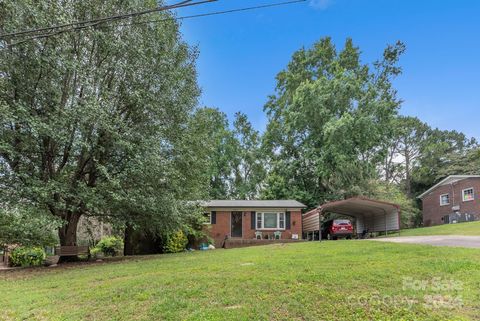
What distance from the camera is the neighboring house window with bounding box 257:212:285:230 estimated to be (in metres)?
22.2

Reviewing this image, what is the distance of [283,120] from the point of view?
33.3 meters

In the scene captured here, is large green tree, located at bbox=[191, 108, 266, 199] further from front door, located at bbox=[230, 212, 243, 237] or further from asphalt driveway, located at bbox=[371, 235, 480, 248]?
asphalt driveway, located at bbox=[371, 235, 480, 248]

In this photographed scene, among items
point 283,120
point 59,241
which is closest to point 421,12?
point 59,241

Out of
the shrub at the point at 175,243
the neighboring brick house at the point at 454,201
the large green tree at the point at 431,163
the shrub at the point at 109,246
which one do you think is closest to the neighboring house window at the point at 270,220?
the shrub at the point at 175,243

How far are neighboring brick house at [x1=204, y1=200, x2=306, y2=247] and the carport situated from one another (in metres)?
1.24

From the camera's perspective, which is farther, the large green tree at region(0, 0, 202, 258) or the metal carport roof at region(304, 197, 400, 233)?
the metal carport roof at region(304, 197, 400, 233)

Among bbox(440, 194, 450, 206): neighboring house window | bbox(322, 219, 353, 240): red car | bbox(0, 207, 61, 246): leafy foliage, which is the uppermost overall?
bbox(440, 194, 450, 206): neighboring house window

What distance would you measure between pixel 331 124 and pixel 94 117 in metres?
20.7

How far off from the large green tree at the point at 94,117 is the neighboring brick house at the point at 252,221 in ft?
24.0

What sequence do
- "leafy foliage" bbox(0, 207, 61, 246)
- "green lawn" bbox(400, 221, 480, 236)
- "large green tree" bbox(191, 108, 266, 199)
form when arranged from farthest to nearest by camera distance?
1. "large green tree" bbox(191, 108, 266, 199)
2. "green lawn" bbox(400, 221, 480, 236)
3. "leafy foliage" bbox(0, 207, 61, 246)

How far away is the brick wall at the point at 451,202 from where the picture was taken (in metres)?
29.2

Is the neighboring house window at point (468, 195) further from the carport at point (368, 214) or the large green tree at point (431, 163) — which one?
the carport at point (368, 214)

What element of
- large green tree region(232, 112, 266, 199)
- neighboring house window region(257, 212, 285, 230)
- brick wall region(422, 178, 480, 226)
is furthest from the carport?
large green tree region(232, 112, 266, 199)

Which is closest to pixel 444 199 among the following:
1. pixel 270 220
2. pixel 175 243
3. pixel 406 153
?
pixel 406 153
